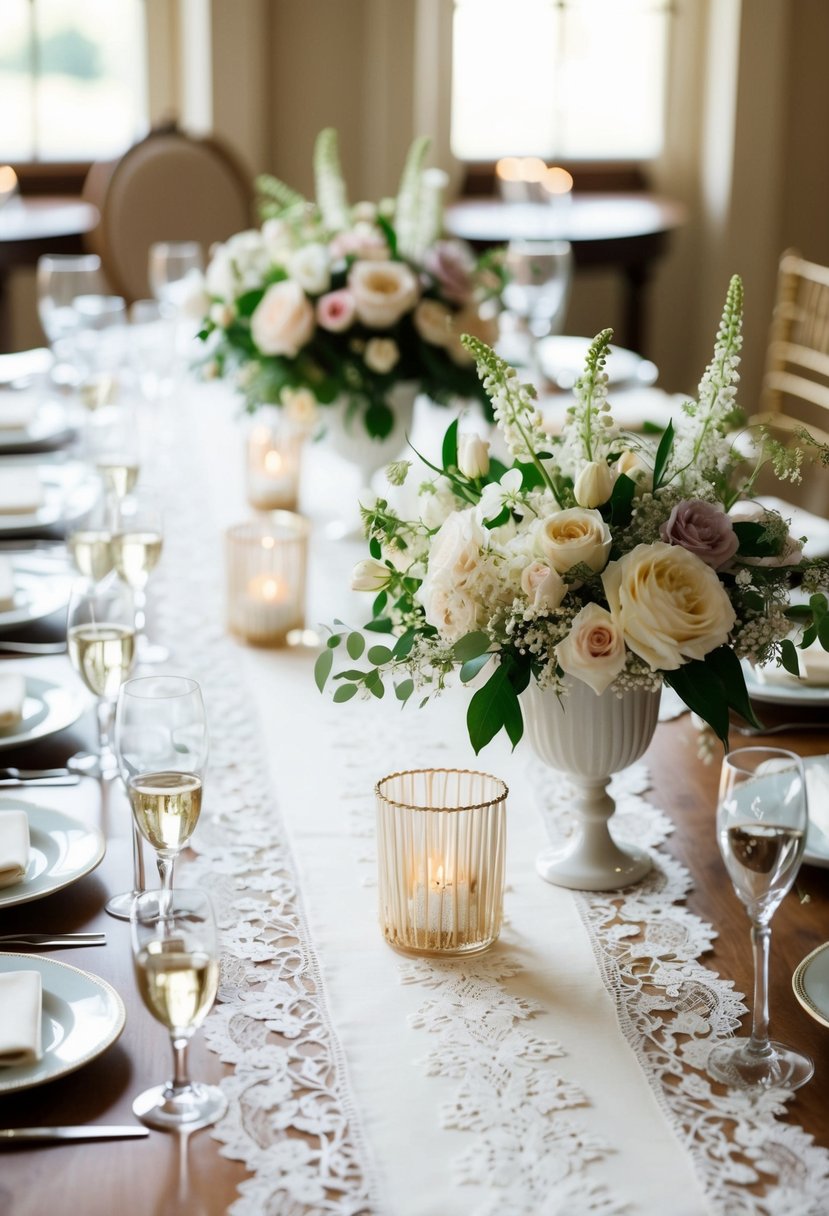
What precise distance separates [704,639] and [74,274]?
1954mm

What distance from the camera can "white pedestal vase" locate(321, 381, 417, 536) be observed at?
6.65ft

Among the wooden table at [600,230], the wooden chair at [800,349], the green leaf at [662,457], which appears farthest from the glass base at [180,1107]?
the wooden table at [600,230]

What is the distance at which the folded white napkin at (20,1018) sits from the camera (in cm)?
92

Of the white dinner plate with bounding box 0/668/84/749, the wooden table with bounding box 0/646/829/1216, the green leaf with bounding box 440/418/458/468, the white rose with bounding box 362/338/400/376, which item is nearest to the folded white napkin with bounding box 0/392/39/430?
the white rose with bounding box 362/338/400/376

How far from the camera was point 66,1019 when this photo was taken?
3.21 feet

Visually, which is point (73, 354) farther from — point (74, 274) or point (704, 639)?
point (704, 639)

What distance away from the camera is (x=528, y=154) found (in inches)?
206

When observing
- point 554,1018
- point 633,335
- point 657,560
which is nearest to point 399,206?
point 657,560

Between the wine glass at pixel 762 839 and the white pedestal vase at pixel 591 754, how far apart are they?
0.75ft

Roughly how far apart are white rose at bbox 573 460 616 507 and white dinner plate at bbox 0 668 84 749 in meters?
0.61

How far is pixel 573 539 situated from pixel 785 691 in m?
0.59

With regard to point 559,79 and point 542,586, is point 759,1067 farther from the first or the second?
point 559,79

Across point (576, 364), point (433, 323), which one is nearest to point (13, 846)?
point (433, 323)

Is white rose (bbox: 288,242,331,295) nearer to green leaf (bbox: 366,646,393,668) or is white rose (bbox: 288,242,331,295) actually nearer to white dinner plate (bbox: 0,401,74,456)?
white dinner plate (bbox: 0,401,74,456)
